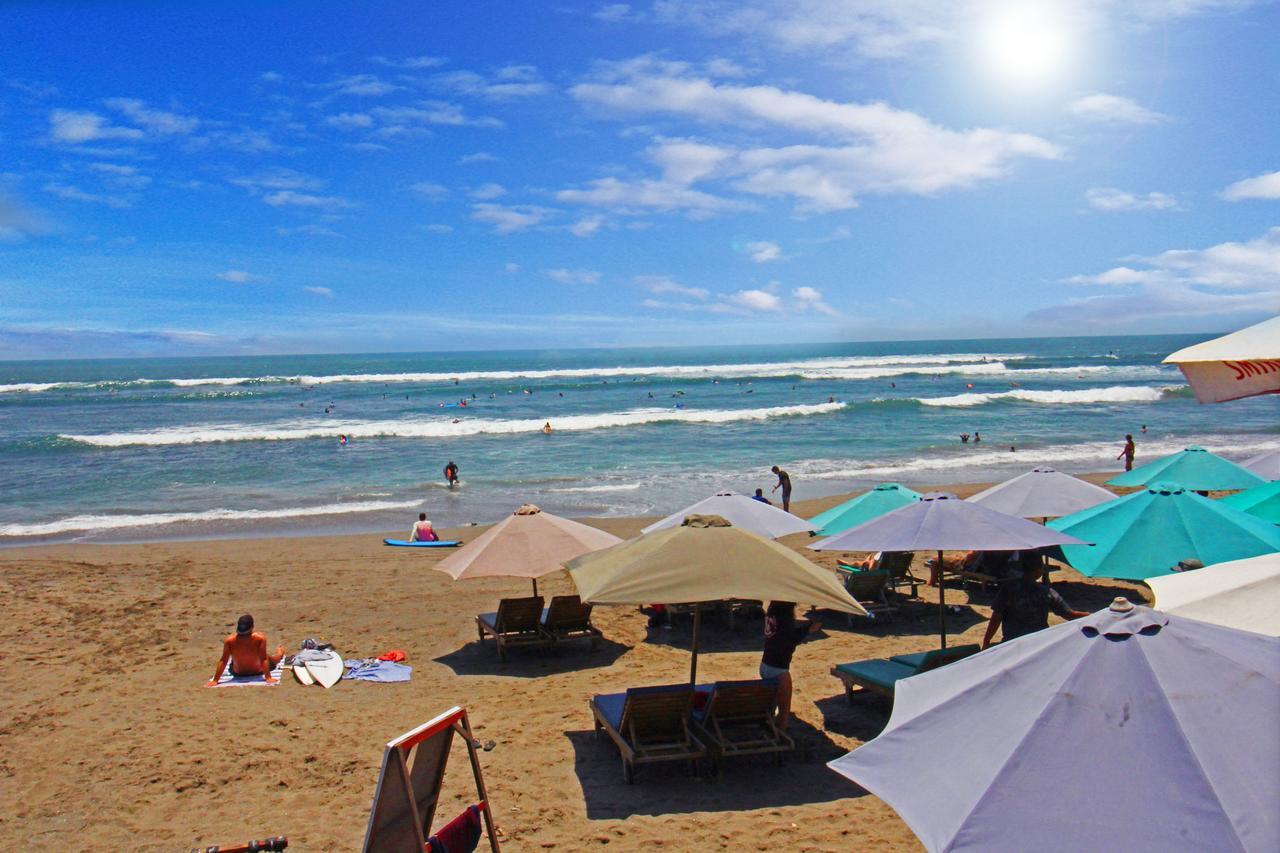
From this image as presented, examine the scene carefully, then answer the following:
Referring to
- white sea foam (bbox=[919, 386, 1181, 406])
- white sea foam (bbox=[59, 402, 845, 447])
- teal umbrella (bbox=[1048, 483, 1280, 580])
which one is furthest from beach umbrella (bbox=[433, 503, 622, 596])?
white sea foam (bbox=[919, 386, 1181, 406])

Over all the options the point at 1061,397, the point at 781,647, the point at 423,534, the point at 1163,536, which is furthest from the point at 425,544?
the point at 1061,397

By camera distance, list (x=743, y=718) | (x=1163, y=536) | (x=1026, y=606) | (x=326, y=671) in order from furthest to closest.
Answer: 1. (x=326, y=671)
2. (x=1163, y=536)
3. (x=1026, y=606)
4. (x=743, y=718)

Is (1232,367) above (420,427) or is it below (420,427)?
above

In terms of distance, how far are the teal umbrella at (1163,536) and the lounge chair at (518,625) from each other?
563 centimetres

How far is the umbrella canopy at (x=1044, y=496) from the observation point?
10.7 metres

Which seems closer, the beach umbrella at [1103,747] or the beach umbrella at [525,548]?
the beach umbrella at [1103,747]

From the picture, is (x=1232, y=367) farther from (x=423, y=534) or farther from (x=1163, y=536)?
(x=423, y=534)

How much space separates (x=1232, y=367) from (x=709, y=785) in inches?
173

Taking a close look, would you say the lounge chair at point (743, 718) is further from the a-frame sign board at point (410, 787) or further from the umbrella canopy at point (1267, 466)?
the umbrella canopy at point (1267, 466)

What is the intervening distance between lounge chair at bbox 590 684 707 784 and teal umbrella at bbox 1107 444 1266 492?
29.7ft

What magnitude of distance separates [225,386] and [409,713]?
7968cm

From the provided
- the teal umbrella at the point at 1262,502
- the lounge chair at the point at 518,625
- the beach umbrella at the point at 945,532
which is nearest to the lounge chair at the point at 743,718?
the beach umbrella at the point at 945,532

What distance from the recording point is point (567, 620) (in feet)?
32.7

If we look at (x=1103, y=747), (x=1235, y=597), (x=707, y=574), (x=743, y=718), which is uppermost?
(x=1235, y=597)
